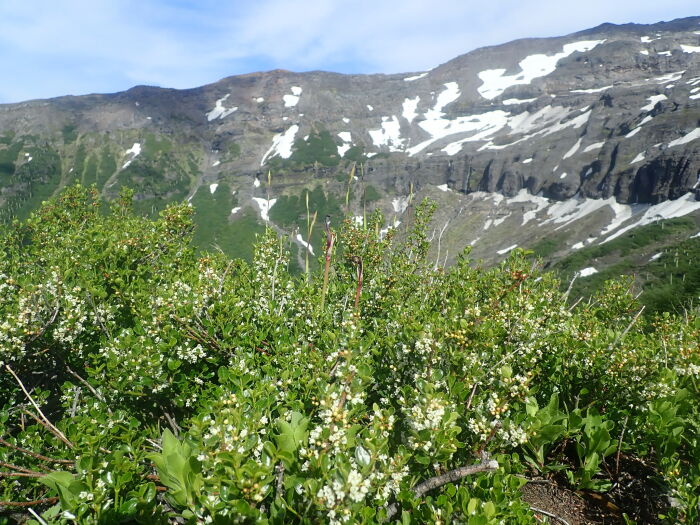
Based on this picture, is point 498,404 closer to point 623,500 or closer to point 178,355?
point 623,500

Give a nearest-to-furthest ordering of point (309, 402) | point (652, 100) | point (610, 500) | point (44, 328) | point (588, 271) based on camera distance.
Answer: point (309, 402), point (610, 500), point (44, 328), point (588, 271), point (652, 100)

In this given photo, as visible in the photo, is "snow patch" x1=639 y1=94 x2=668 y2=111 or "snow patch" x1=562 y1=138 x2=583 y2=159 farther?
"snow patch" x1=562 y1=138 x2=583 y2=159

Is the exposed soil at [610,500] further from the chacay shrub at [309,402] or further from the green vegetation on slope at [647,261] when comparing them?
the green vegetation on slope at [647,261]

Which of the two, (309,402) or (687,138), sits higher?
(687,138)

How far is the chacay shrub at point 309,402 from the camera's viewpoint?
3.78 m

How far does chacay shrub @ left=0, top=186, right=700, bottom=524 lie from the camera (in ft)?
12.4

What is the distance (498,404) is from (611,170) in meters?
194

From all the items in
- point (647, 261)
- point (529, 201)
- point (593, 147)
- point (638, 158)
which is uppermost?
point (593, 147)

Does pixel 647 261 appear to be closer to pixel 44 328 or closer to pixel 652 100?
pixel 652 100

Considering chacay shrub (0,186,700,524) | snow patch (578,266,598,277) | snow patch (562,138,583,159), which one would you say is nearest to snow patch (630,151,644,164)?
snow patch (562,138,583,159)

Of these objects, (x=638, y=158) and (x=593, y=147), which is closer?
(x=638, y=158)

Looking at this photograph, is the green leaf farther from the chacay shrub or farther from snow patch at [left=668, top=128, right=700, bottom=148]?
snow patch at [left=668, top=128, right=700, bottom=148]

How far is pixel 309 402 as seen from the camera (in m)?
5.46

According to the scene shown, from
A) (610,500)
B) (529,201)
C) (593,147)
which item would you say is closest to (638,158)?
(593,147)
